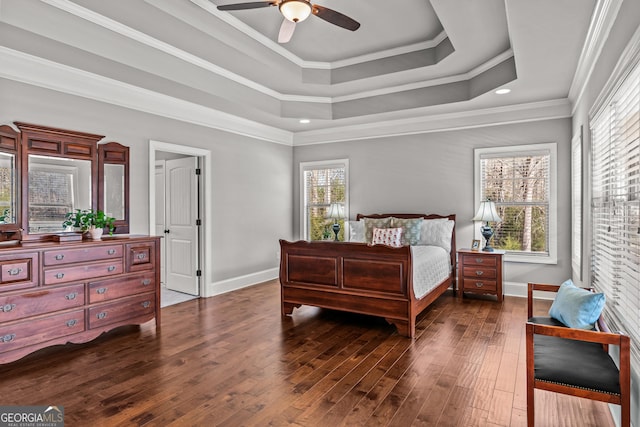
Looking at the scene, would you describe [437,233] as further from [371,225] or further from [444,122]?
[444,122]

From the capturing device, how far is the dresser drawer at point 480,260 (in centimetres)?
503

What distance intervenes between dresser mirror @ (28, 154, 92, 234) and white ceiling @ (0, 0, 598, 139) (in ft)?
2.55

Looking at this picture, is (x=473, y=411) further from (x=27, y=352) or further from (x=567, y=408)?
(x=27, y=352)

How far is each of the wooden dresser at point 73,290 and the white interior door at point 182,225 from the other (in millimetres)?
1450

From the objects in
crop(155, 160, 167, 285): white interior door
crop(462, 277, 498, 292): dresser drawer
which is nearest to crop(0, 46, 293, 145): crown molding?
crop(155, 160, 167, 285): white interior door

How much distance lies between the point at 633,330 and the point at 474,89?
3575 millimetres

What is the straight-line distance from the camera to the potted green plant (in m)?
3.69

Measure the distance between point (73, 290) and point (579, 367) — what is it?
12.2 ft

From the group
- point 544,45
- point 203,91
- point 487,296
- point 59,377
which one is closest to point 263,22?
point 203,91

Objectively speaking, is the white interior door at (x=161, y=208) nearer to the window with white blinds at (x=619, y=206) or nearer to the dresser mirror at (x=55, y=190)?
the dresser mirror at (x=55, y=190)

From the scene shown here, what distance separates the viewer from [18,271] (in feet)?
9.85

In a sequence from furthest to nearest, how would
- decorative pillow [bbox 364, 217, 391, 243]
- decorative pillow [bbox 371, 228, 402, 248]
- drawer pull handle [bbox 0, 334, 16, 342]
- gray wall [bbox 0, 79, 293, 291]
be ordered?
decorative pillow [bbox 364, 217, 391, 243]
decorative pillow [bbox 371, 228, 402, 248]
gray wall [bbox 0, 79, 293, 291]
drawer pull handle [bbox 0, 334, 16, 342]

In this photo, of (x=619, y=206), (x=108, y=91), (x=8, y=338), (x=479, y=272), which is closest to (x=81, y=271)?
(x=8, y=338)

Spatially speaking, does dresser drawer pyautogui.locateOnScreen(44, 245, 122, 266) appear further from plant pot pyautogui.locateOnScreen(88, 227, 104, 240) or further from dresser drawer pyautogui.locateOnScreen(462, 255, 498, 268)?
dresser drawer pyautogui.locateOnScreen(462, 255, 498, 268)
